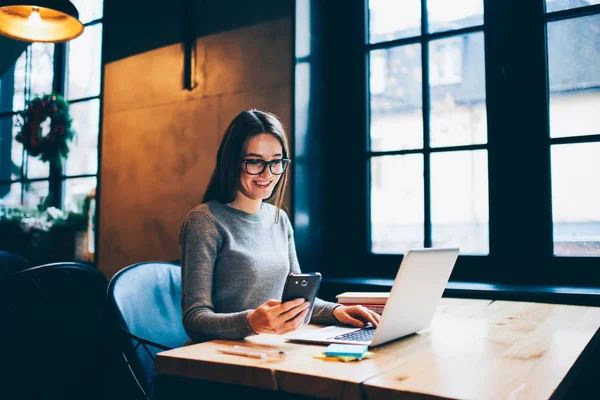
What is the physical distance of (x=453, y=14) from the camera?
2.57 meters

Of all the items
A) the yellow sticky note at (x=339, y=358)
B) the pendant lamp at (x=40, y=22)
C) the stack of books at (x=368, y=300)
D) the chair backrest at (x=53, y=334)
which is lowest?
the chair backrest at (x=53, y=334)

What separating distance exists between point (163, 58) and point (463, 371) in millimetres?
2613

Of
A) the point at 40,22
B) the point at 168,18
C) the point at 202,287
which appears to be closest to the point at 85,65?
the point at 168,18

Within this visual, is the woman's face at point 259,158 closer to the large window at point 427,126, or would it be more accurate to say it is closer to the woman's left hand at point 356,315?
the woman's left hand at point 356,315

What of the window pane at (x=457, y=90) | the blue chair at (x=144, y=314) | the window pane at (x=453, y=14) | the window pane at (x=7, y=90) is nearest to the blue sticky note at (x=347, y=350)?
the blue chair at (x=144, y=314)

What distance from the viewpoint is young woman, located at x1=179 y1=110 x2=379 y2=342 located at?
5.11 feet

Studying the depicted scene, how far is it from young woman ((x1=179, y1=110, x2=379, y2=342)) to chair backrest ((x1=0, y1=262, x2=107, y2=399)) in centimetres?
80

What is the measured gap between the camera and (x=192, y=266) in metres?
1.57

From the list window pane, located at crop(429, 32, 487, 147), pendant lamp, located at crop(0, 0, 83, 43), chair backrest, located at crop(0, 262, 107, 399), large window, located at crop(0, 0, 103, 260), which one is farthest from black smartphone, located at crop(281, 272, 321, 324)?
large window, located at crop(0, 0, 103, 260)

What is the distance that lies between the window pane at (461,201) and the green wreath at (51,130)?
8.47 ft

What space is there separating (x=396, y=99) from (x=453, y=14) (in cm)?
47

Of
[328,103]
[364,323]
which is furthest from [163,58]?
[364,323]

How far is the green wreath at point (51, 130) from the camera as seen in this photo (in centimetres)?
378

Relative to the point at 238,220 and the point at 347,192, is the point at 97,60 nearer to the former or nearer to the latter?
the point at 347,192
